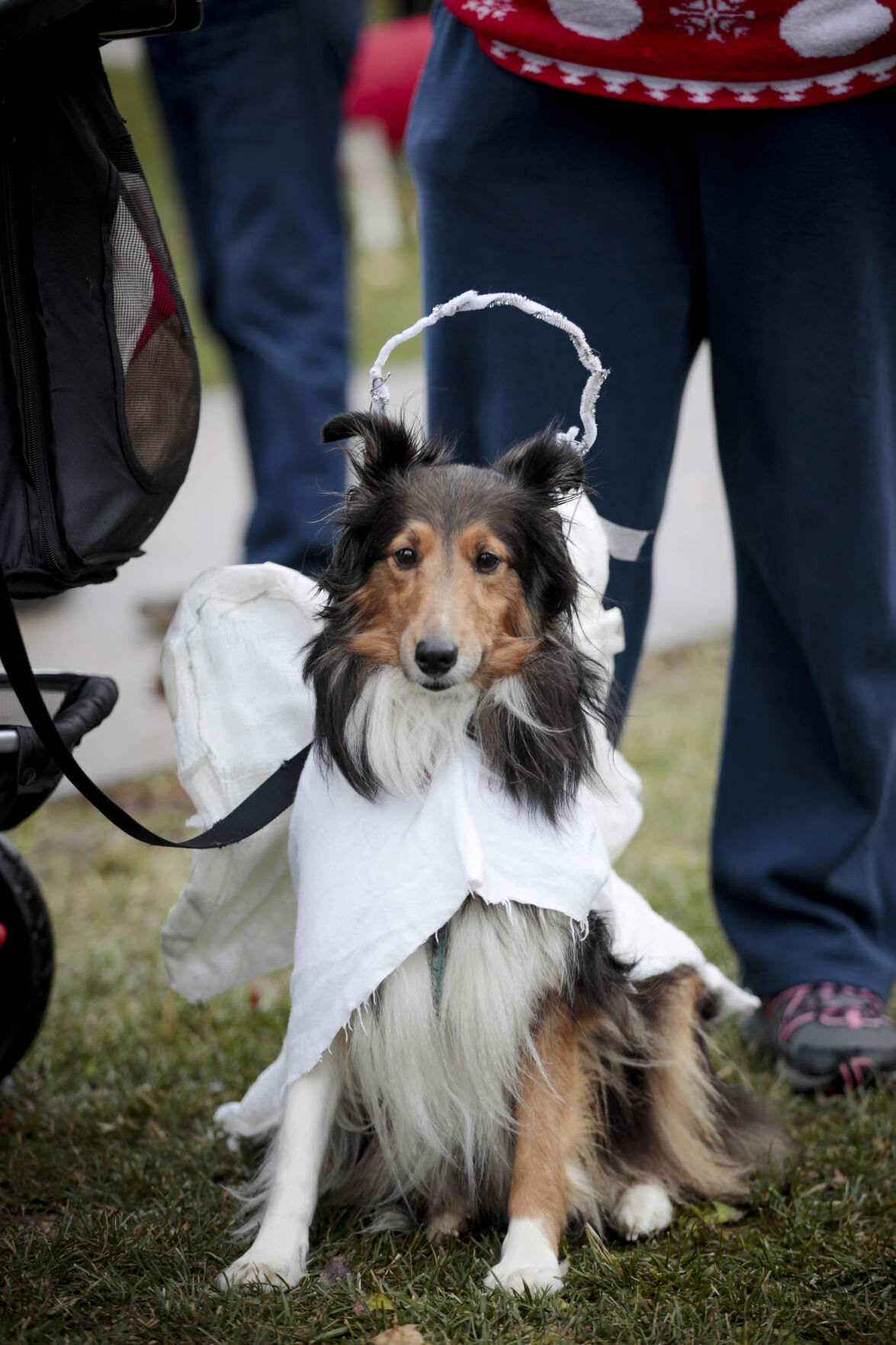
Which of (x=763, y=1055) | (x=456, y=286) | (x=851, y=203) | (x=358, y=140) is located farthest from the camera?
(x=358, y=140)

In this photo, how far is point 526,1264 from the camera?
1.97 m

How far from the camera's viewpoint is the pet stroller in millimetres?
1922

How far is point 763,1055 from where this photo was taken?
2.85 metres

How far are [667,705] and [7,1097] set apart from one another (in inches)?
121

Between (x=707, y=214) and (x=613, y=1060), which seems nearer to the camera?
(x=613, y=1060)

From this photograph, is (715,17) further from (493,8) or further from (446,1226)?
(446,1226)

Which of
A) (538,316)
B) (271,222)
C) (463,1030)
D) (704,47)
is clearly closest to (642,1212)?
(463,1030)

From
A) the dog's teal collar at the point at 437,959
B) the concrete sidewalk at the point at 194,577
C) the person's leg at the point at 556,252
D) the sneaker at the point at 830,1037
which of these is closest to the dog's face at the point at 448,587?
the dog's teal collar at the point at 437,959

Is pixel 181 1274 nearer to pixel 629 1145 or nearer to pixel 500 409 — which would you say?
pixel 629 1145

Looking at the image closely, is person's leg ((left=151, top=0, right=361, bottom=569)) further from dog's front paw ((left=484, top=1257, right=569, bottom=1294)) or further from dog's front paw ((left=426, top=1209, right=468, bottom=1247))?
dog's front paw ((left=484, top=1257, right=569, bottom=1294))

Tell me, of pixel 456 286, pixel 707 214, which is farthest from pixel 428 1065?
pixel 707 214

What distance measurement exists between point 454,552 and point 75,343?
65 centimetres

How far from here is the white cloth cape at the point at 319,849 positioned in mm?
1963

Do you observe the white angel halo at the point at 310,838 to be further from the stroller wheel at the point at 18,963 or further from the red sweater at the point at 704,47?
the red sweater at the point at 704,47
